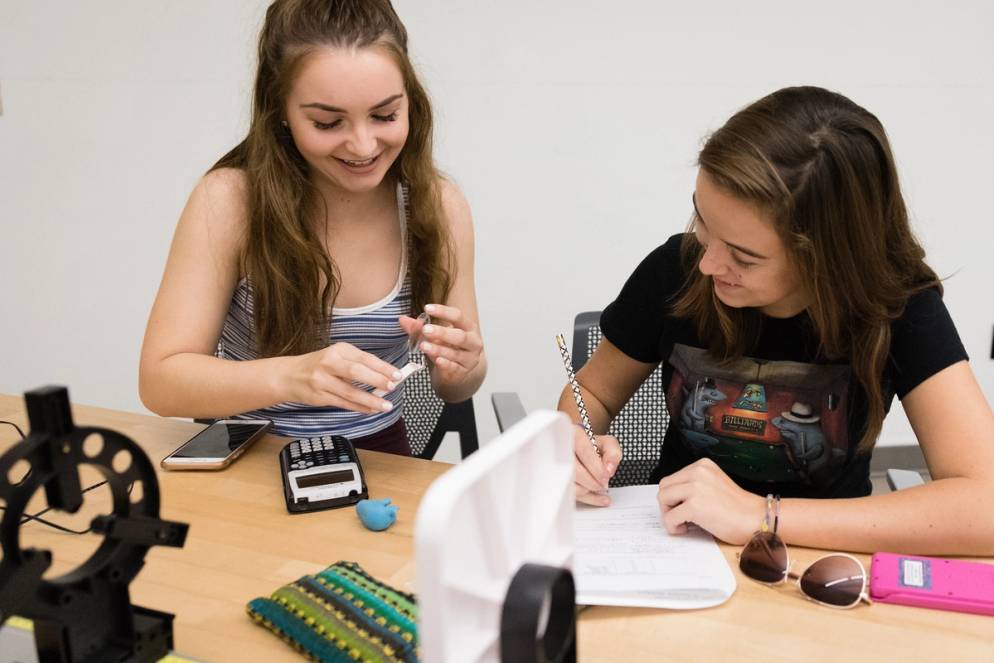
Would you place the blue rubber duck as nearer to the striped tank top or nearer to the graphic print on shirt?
the striped tank top

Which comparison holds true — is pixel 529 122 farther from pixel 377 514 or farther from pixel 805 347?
pixel 377 514

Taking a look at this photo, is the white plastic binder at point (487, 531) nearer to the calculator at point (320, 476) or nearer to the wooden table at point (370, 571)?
the wooden table at point (370, 571)

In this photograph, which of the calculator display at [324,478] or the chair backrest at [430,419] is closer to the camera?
the calculator display at [324,478]

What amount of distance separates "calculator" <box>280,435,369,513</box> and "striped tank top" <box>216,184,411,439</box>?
18cm

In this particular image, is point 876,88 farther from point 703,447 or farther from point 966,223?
point 703,447

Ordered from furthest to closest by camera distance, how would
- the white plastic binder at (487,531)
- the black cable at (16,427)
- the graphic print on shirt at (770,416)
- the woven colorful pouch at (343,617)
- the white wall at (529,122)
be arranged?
the white wall at (529,122), the black cable at (16,427), the graphic print on shirt at (770,416), the woven colorful pouch at (343,617), the white plastic binder at (487,531)

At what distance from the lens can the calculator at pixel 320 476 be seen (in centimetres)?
127

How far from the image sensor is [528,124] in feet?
8.84

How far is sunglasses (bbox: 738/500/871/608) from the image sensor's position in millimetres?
1032

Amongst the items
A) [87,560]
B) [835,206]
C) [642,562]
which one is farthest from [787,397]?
[87,560]

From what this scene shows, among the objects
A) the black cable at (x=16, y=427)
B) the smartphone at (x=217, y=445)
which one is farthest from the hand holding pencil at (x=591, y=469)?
the black cable at (x=16, y=427)

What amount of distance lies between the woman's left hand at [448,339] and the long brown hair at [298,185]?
174 mm

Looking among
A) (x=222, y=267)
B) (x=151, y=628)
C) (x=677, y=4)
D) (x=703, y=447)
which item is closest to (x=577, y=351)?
(x=703, y=447)

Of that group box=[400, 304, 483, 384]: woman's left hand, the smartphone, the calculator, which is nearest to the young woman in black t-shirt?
box=[400, 304, 483, 384]: woman's left hand
